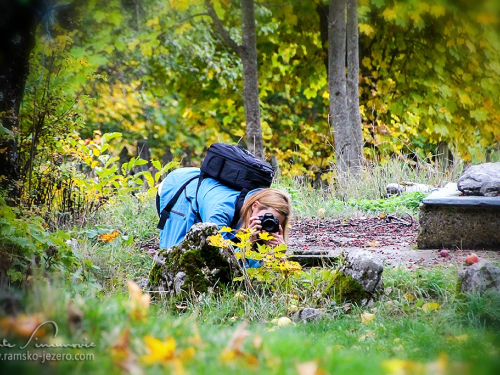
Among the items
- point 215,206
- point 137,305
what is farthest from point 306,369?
point 215,206

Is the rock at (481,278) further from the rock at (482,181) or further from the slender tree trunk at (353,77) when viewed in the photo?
the slender tree trunk at (353,77)

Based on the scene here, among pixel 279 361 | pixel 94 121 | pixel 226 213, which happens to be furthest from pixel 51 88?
pixel 94 121

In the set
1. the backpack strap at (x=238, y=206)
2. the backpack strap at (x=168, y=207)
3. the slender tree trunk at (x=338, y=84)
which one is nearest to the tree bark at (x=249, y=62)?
the slender tree trunk at (x=338, y=84)

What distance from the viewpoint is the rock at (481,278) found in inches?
149

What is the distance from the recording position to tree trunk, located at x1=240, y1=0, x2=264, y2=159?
382 inches

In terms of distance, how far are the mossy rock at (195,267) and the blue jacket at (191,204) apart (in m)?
0.42

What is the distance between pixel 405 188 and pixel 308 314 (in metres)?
5.12

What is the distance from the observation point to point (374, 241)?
5930mm

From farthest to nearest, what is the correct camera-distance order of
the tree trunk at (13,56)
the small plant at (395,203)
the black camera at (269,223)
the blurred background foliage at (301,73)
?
the blurred background foliage at (301,73) → the small plant at (395,203) → the black camera at (269,223) → the tree trunk at (13,56)

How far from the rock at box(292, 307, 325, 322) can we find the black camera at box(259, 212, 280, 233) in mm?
737

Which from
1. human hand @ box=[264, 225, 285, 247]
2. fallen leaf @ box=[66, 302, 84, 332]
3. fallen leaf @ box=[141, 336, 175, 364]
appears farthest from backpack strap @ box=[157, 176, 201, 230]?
fallen leaf @ box=[141, 336, 175, 364]

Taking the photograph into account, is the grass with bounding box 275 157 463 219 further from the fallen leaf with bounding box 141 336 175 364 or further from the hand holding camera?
the fallen leaf with bounding box 141 336 175 364

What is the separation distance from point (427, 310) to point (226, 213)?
1772 millimetres

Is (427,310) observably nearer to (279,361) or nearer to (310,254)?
(310,254)
